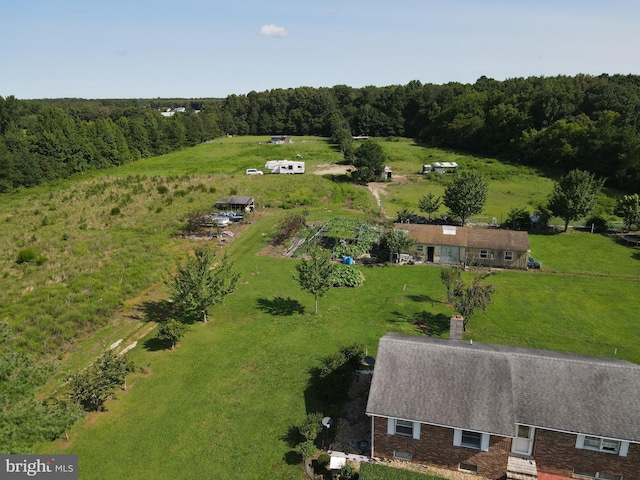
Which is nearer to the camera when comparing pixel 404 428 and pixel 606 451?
pixel 606 451

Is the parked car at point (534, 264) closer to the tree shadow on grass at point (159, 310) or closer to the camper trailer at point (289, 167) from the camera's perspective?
the tree shadow on grass at point (159, 310)

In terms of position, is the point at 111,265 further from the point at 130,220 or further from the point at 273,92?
the point at 273,92

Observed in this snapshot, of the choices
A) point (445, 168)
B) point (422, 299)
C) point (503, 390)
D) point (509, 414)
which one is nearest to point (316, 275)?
point (422, 299)

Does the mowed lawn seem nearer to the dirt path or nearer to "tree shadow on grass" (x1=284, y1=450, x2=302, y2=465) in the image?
"tree shadow on grass" (x1=284, y1=450, x2=302, y2=465)

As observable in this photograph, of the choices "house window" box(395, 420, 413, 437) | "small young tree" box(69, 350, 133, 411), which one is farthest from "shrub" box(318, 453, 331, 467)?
"small young tree" box(69, 350, 133, 411)

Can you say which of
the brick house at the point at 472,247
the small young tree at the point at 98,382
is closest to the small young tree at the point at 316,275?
the small young tree at the point at 98,382

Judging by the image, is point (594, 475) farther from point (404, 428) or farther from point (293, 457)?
point (293, 457)
